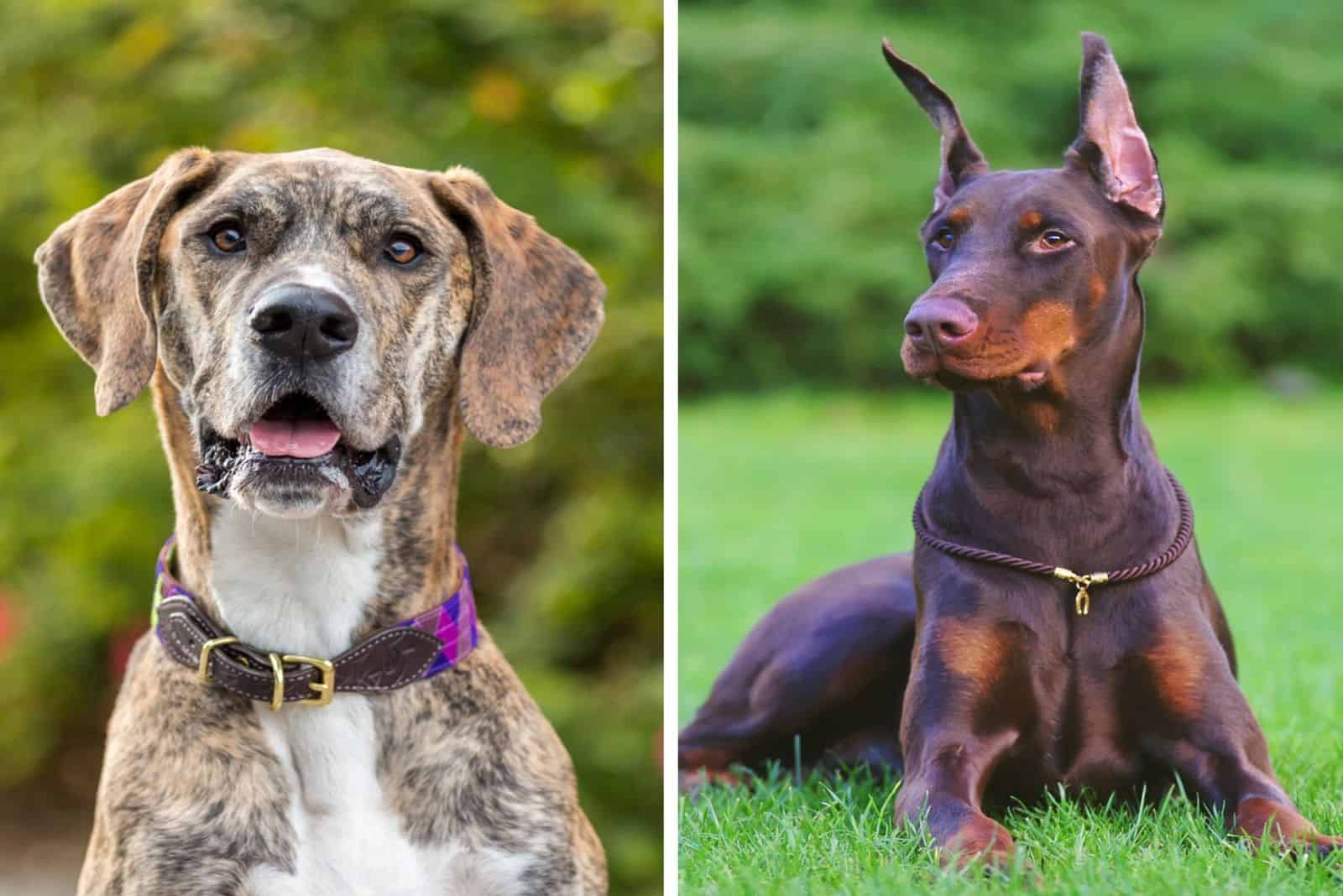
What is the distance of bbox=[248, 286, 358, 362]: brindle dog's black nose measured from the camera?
109 inches

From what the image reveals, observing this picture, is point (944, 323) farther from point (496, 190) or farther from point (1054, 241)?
point (496, 190)

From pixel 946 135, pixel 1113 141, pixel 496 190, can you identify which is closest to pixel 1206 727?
pixel 1113 141

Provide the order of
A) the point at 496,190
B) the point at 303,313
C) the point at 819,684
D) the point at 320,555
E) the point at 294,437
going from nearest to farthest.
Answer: the point at 303,313 → the point at 294,437 → the point at 320,555 → the point at 819,684 → the point at 496,190

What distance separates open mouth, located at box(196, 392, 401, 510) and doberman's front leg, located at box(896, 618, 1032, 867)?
1.05 meters

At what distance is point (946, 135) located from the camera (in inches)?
122

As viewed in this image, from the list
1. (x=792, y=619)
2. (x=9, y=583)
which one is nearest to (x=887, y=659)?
(x=792, y=619)

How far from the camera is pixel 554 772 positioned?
3105 millimetres

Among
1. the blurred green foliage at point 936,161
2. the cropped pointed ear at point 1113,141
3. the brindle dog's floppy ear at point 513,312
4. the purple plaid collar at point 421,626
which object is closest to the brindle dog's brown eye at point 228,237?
the brindle dog's floppy ear at point 513,312

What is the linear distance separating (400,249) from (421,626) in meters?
0.67

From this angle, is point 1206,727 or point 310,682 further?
point 1206,727

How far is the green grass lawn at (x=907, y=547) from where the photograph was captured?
2.89 metres

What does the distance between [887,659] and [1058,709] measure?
575 millimetres

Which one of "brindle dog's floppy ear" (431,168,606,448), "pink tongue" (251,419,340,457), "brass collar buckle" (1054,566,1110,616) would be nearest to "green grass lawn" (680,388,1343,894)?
"brass collar buckle" (1054,566,1110,616)

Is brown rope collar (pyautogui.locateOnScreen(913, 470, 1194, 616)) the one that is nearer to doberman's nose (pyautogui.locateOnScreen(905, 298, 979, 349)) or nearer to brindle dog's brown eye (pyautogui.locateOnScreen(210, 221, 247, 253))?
doberman's nose (pyautogui.locateOnScreen(905, 298, 979, 349))
